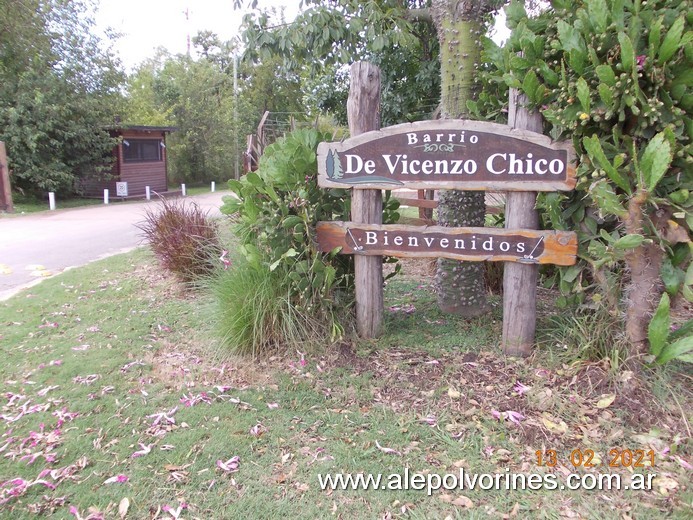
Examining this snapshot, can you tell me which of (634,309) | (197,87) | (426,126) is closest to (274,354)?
(426,126)

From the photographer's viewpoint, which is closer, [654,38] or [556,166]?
[654,38]

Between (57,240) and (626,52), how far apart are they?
11.1 meters

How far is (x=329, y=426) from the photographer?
329 centimetres

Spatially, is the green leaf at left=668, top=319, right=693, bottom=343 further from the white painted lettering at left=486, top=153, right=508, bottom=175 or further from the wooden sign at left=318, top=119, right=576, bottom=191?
the white painted lettering at left=486, top=153, right=508, bottom=175

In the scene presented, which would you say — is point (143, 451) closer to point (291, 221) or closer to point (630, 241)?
point (291, 221)

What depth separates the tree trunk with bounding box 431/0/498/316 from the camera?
14.9 feet

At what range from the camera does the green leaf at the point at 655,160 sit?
2.84 m

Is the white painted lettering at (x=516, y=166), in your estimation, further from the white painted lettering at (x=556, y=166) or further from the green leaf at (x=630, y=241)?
the green leaf at (x=630, y=241)

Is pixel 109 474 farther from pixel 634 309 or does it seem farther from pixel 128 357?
pixel 634 309

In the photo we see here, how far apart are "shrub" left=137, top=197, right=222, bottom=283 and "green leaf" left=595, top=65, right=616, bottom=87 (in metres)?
4.15

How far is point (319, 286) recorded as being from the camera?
4102 mm

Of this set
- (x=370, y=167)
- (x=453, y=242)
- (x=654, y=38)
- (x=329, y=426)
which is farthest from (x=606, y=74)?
(x=329, y=426)

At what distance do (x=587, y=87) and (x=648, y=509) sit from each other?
2.30 meters

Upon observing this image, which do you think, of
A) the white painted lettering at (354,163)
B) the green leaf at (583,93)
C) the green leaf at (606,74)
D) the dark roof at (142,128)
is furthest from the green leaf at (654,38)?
the dark roof at (142,128)
